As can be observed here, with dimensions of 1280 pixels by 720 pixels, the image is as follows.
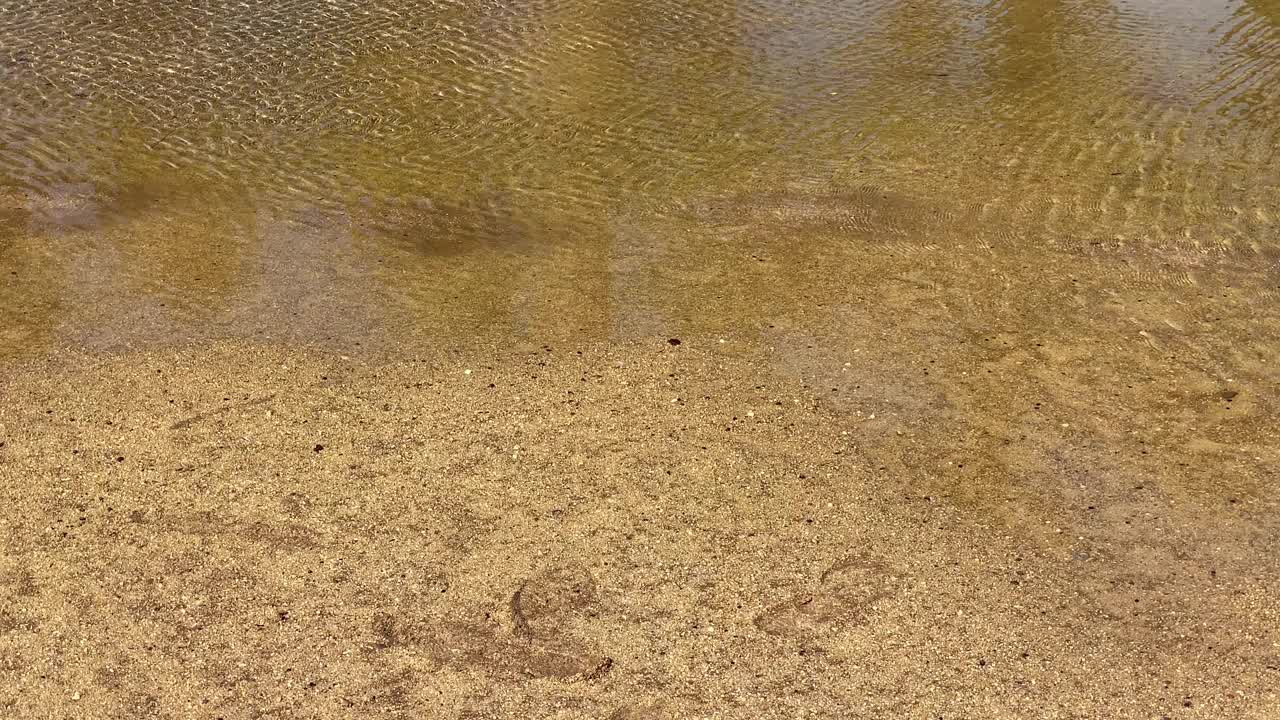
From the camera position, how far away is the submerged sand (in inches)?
144

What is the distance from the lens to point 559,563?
13.5 ft

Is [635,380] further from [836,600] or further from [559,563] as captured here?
[836,600]

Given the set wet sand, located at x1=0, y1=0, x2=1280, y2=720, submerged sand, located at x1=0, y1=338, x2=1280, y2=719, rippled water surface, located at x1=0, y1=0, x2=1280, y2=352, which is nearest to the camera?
submerged sand, located at x1=0, y1=338, x2=1280, y2=719

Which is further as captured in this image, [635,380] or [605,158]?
[605,158]

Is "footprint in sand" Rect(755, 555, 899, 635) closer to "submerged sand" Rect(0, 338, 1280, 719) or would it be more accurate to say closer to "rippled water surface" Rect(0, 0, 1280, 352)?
"submerged sand" Rect(0, 338, 1280, 719)

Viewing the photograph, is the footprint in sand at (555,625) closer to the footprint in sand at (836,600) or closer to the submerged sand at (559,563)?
the submerged sand at (559,563)

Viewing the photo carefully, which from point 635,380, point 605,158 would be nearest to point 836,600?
point 635,380

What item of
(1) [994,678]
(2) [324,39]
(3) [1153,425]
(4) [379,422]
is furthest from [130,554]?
(2) [324,39]

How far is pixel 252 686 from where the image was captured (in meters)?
3.64

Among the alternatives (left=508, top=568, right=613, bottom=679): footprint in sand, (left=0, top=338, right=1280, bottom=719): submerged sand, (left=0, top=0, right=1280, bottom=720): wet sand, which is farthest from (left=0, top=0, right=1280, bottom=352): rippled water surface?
(left=508, top=568, right=613, bottom=679): footprint in sand

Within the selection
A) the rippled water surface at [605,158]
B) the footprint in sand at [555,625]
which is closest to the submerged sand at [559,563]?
the footprint in sand at [555,625]

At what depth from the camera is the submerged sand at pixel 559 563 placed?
12.0 feet

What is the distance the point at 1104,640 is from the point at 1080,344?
1.77 meters

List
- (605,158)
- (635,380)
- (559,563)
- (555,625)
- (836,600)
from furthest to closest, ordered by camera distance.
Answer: (605,158) < (635,380) < (559,563) < (836,600) < (555,625)
